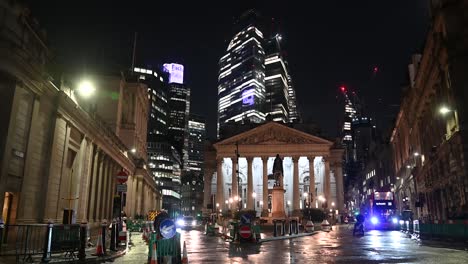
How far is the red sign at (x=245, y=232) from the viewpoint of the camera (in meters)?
24.5

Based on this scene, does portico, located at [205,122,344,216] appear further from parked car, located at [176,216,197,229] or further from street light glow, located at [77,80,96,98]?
street light glow, located at [77,80,96,98]

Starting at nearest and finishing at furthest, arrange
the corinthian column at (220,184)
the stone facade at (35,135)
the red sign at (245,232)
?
the stone facade at (35,135) < the red sign at (245,232) < the corinthian column at (220,184)

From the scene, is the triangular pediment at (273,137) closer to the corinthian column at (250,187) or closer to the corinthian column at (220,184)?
the corinthian column at (220,184)

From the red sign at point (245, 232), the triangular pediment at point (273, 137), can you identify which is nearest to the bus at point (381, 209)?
Answer: the red sign at point (245, 232)

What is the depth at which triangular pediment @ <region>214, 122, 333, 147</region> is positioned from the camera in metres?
85.3

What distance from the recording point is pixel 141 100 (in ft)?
196

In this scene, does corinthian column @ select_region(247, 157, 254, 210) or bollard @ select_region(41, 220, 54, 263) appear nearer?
bollard @ select_region(41, 220, 54, 263)

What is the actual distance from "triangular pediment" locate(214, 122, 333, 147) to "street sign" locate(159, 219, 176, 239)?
7352 centimetres

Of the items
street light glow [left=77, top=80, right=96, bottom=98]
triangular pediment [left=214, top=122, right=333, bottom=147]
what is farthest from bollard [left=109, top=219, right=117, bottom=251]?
triangular pediment [left=214, top=122, right=333, bottom=147]

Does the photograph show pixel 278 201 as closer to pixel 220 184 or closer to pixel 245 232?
pixel 245 232

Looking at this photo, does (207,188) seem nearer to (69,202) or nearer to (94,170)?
(94,170)

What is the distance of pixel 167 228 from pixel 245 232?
13.6 meters

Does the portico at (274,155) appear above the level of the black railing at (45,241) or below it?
above

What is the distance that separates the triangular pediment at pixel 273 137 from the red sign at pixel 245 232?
60.7m
